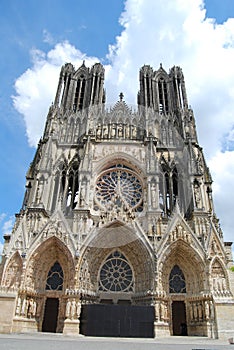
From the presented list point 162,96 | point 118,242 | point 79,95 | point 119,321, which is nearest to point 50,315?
point 119,321

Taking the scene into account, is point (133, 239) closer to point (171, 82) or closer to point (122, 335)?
point (122, 335)

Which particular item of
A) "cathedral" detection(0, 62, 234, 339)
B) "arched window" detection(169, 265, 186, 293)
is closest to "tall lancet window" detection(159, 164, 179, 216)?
"cathedral" detection(0, 62, 234, 339)

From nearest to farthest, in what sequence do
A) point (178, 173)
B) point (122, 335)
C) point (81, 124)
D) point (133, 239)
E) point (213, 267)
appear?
point (122, 335) < point (213, 267) < point (133, 239) < point (178, 173) < point (81, 124)

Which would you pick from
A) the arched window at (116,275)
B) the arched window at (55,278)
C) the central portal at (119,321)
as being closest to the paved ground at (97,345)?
the central portal at (119,321)

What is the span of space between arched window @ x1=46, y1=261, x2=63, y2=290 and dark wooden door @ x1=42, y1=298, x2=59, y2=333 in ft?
2.33

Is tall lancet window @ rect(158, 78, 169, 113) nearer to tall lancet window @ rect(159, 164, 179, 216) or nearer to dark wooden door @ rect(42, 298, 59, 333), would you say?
tall lancet window @ rect(159, 164, 179, 216)

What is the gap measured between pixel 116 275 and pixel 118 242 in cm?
197

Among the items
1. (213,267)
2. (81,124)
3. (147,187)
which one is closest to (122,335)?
(213,267)

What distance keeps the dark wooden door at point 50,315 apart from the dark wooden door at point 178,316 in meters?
6.83

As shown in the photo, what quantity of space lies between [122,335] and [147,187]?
9968mm

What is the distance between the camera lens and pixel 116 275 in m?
16.8

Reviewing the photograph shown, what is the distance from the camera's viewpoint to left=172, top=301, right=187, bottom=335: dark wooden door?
15.8 metres

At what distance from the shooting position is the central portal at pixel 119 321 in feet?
42.1

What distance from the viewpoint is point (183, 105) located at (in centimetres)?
2628
